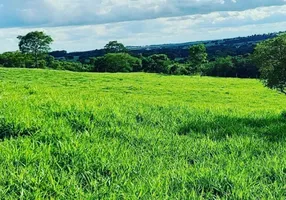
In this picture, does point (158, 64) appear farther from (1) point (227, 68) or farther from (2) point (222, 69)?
(1) point (227, 68)

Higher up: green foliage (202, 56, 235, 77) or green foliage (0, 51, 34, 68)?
green foliage (0, 51, 34, 68)

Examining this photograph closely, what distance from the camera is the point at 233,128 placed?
8312 mm

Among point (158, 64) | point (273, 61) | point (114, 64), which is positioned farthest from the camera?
point (158, 64)

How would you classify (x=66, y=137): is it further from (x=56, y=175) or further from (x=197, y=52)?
(x=197, y=52)

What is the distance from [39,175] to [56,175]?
0.20m

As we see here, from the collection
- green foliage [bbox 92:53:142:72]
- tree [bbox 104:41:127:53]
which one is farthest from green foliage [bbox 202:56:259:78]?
tree [bbox 104:41:127:53]

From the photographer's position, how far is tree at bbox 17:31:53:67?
95.1 meters

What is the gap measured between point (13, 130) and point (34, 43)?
93.8 metres

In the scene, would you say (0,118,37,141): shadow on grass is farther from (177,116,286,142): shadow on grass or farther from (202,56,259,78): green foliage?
(202,56,259,78): green foliage

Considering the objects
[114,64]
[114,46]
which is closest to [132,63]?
[114,64]

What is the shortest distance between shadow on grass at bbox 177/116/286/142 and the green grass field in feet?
0.08

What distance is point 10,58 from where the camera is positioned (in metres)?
91.1

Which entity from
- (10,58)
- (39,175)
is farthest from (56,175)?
(10,58)

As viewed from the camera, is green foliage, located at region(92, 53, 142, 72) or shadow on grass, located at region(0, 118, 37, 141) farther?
green foliage, located at region(92, 53, 142, 72)
